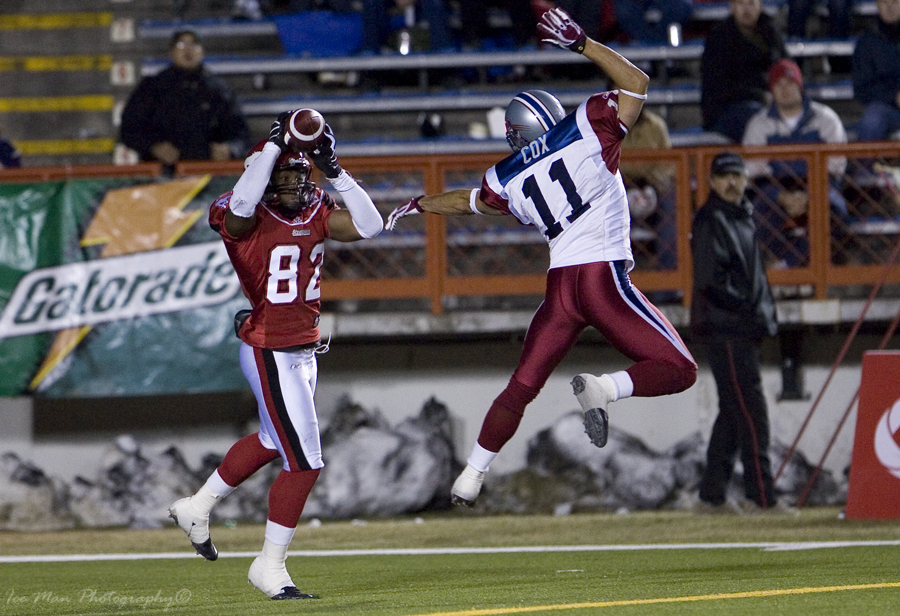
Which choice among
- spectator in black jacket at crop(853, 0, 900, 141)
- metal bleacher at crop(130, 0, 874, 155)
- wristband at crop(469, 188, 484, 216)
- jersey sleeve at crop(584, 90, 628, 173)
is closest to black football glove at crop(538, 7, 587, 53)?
jersey sleeve at crop(584, 90, 628, 173)

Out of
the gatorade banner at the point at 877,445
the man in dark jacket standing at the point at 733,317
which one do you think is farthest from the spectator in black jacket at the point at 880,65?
the gatorade banner at the point at 877,445

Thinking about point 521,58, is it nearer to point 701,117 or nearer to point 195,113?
point 701,117

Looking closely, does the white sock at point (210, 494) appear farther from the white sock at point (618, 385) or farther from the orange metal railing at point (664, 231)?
the orange metal railing at point (664, 231)

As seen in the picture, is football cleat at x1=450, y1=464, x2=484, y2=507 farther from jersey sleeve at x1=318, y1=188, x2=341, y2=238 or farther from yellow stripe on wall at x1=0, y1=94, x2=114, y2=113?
yellow stripe on wall at x1=0, y1=94, x2=114, y2=113

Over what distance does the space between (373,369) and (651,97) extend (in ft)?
11.5

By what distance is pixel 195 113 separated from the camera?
1070 cm

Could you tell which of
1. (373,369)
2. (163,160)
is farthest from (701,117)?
(163,160)

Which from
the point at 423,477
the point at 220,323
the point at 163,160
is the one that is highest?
the point at 163,160

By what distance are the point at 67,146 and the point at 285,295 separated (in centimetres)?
777

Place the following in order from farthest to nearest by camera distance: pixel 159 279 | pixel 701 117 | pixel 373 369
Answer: pixel 701 117 → pixel 373 369 → pixel 159 279

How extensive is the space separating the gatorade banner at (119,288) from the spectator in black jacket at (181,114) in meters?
1.01

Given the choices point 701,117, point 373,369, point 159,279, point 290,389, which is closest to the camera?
point 290,389

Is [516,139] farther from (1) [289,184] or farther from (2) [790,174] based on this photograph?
(2) [790,174]

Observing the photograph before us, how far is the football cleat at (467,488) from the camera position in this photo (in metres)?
6.27
